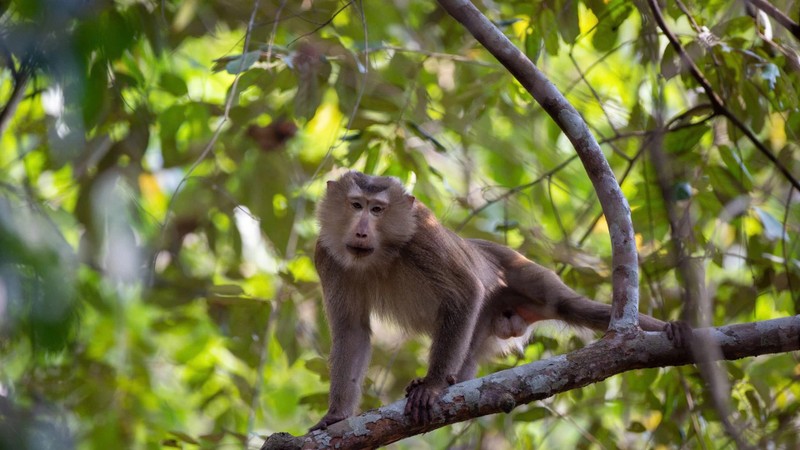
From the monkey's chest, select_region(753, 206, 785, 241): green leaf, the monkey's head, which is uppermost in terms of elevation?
select_region(753, 206, 785, 241): green leaf

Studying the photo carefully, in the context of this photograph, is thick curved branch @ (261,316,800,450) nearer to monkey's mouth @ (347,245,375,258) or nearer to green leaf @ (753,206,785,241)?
monkey's mouth @ (347,245,375,258)

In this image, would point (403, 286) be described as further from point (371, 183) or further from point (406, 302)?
point (371, 183)

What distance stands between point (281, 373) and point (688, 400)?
19.7 ft

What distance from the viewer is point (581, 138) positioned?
4273mm

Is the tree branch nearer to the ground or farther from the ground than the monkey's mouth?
farther from the ground

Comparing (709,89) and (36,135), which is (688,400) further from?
(36,135)

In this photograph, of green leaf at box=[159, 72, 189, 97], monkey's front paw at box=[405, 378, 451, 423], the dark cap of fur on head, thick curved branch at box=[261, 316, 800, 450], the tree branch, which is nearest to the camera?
thick curved branch at box=[261, 316, 800, 450]

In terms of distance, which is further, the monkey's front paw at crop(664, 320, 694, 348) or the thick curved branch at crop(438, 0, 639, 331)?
the thick curved branch at crop(438, 0, 639, 331)

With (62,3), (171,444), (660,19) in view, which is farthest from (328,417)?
(62,3)

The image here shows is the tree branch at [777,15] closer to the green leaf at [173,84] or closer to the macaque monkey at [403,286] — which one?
the macaque monkey at [403,286]

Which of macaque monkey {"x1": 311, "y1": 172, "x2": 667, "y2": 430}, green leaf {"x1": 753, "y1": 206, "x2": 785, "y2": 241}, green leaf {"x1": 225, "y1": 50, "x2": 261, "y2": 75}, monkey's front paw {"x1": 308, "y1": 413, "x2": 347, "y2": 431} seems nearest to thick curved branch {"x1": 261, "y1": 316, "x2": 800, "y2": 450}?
monkey's front paw {"x1": 308, "y1": 413, "x2": 347, "y2": 431}

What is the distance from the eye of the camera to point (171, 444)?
17.1 feet

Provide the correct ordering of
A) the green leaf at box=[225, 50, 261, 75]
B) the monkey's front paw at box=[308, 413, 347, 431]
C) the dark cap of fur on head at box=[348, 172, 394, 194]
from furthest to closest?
the dark cap of fur on head at box=[348, 172, 394, 194], the monkey's front paw at box=[308, 413, 347, 431], the green leaf at box=[225, 50, 261, 75]

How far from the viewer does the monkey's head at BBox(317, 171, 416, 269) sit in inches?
204
